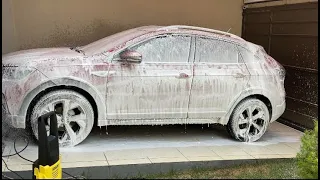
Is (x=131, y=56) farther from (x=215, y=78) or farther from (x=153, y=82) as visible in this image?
(x=215, y=78)

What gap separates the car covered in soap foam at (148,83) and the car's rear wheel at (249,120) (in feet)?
0.05

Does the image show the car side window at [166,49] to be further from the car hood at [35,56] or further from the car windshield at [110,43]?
the car hood at [35,56]

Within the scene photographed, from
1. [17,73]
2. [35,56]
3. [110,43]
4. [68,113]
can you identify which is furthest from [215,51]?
[17,73]

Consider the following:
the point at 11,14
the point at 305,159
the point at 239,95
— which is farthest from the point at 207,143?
the point at 11,14

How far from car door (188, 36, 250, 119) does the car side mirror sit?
2.84 ft

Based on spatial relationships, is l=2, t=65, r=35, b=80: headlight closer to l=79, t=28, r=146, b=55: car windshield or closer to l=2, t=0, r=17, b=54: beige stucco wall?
l=79, t=28, r=146, b=55: car windshield

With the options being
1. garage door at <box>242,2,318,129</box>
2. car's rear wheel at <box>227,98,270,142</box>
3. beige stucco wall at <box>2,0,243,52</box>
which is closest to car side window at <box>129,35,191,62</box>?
car's rear wheel at <box>227,98,270,142</box>

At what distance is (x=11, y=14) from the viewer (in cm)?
727

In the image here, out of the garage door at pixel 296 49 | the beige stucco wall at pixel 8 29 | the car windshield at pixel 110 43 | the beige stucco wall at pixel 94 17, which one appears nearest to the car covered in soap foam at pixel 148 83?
the car windshield at pixel 110 43

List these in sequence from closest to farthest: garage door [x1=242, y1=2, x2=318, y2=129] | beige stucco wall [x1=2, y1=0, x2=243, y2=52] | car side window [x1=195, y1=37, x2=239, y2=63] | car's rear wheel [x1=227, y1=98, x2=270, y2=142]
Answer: car side window [x1=195, y1=37, x2=239, y2=63] < car's rear wheel [x1=227, y1=98, x2=270, y2=142] < garage door [x1=242, y1=2, x2=318, y2=129] < beige stucco wall [x1=2, y1=0, x2=243, y2=52]

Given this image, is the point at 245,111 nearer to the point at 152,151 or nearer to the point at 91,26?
the point at 152,151

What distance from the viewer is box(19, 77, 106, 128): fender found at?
16.4 feet

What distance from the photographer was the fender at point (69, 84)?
5008 mm

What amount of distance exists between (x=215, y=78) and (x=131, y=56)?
4.16 feet
